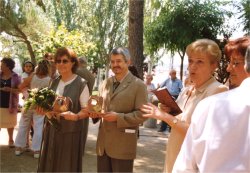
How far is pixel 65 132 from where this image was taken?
3846mm

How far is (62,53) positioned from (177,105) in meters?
1.70

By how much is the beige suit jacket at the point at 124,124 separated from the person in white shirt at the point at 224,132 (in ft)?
7.00

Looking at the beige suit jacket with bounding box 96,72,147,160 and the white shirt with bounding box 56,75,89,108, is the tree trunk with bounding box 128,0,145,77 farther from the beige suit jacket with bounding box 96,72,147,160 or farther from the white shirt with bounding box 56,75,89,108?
the beige suit jacket with bounding box 96,72,147,160

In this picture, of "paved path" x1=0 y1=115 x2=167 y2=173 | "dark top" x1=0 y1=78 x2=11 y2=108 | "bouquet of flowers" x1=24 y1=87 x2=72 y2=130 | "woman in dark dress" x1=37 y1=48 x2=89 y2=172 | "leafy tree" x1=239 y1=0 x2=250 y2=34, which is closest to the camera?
"bouquet of flowers" x1=24 y1=87 x2=72 y2=130

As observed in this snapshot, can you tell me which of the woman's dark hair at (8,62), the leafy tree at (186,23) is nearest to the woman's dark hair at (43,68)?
the woman's dark hair at (8,62)

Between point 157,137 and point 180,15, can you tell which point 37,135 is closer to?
point 157,137

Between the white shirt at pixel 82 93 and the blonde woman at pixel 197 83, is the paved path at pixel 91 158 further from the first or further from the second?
the blonde woman at pixel 197 83

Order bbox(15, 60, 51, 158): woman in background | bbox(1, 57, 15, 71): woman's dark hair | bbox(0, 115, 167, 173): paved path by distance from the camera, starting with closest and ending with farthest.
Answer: bbox(0, 115, 167, 173): paved path < bbox(15, 60, 51, 158): woman in background < bbox(1, 57, 15, 71): woman's dark hair

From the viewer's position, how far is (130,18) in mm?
7648

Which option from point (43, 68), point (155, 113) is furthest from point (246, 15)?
point (155, 113)

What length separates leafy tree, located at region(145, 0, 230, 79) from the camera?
1080 cm

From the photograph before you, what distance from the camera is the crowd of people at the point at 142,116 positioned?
49.4 inches

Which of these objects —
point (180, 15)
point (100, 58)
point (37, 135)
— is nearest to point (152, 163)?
point (37, 135)

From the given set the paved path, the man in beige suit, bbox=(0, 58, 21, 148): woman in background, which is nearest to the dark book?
the man in beige suit
